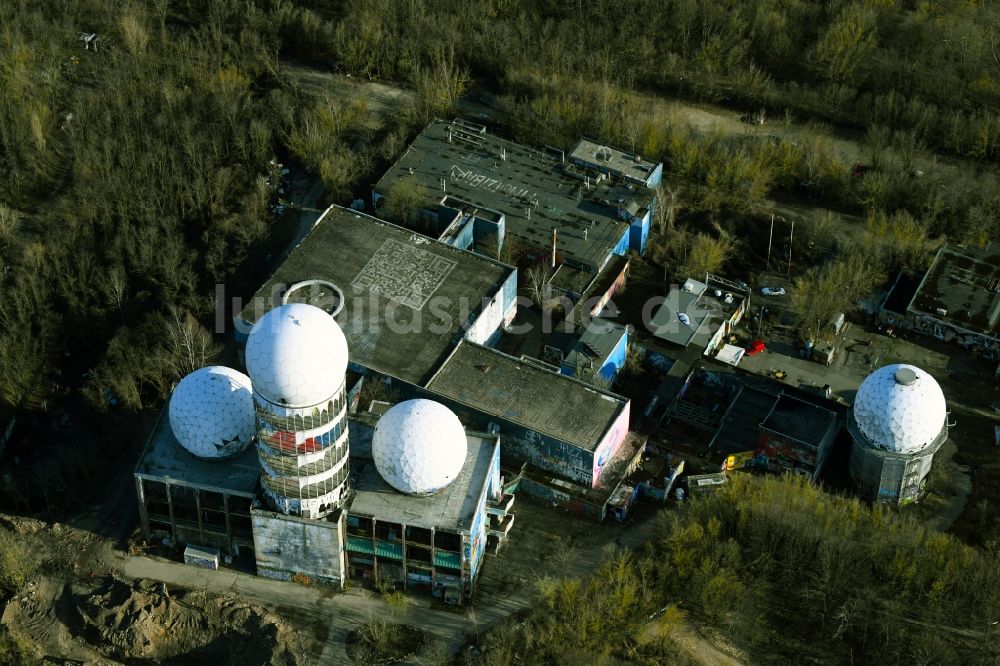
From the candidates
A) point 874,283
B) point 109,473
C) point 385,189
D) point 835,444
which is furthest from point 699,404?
point 109,473

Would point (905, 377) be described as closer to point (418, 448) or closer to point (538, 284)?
point (538, 284)

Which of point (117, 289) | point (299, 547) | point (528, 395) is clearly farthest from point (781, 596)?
point (117, 289)

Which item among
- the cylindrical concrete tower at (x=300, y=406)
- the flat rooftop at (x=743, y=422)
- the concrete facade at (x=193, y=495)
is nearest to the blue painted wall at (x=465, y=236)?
the flat rooftop at (x=743, y=422)

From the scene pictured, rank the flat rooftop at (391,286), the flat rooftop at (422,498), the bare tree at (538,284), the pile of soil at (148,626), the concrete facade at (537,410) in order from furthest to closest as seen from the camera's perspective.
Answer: the bare tree at (538,284), the flat rooftop at (391,286), the concrete facade at (537,410), the flat rooftop at (422,498), the pile of soil at (148,626)

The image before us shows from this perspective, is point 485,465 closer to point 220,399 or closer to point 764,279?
point 220,399

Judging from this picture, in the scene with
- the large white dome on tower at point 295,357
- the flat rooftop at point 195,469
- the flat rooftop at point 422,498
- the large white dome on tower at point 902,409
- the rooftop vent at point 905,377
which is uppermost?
the large white dome on tower at point 295,357

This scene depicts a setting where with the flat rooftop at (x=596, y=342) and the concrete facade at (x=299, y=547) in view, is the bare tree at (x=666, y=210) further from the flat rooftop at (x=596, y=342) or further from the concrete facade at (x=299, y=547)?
the concrete facade at (x=299, y=547)

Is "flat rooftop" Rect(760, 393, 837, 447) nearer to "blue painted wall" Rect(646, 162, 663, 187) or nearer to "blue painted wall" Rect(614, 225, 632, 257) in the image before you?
"blue painted wall" Rect(614, 225, 632, 257)

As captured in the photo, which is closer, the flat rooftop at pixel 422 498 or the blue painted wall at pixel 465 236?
the flat rooftop at pixel 422 498
